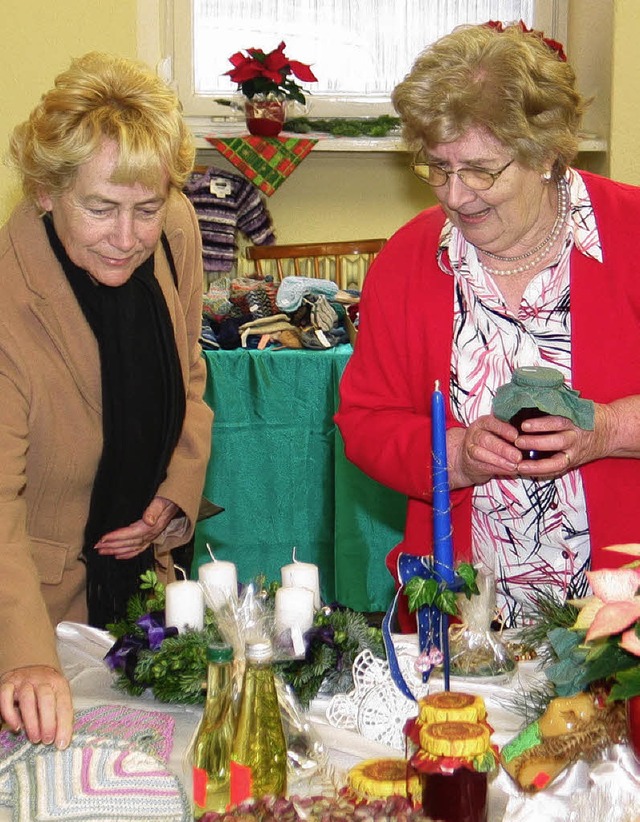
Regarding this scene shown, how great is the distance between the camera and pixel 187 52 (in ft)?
15.8

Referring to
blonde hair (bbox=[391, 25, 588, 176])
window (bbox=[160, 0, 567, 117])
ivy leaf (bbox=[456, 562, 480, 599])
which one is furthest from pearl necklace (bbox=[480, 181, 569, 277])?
window (bbox=[160, 0, 567, 117])

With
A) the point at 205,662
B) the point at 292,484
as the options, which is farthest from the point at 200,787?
the point at 292,484

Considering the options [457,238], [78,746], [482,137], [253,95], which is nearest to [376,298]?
[457,238]

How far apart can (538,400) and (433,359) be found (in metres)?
0.38

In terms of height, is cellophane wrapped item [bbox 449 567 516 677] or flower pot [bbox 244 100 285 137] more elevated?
flower pot [bbox 244 100 285 137]

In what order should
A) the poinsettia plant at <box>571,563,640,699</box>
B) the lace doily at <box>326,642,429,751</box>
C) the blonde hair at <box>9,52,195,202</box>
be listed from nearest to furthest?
1. the poinsettia plant at <box>571,563,640,699</box>
2. the lace doily at <box>326,642,429,751</box>
3. the blonde hair at <box>9,52,195,202</box>

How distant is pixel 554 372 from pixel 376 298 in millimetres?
489

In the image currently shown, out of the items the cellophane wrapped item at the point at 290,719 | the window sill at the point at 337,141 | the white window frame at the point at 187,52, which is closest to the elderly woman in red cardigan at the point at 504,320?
the cellophane wrapped item at the point at 290,719

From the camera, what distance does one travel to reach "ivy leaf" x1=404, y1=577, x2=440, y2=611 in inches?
48.7

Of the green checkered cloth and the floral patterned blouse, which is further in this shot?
the green checkered cloth

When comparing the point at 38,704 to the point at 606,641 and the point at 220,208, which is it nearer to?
the point at 606,641

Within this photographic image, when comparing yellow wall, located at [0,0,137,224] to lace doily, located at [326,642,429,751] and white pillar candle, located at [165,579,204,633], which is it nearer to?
white pillar candle, located at [165,579,204,633]

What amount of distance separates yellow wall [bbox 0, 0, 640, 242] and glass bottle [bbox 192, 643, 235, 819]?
343 cm

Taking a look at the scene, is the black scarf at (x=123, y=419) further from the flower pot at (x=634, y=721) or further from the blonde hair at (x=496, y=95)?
the flower pot at (x=634, y=721)
